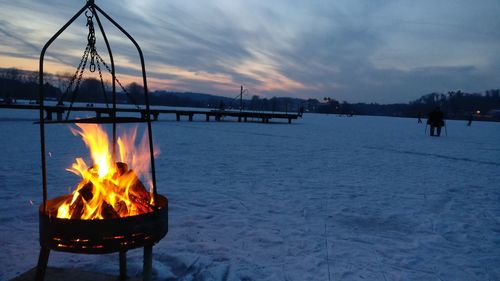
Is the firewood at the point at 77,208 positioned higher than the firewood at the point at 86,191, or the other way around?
the firewood at the point at 86,191

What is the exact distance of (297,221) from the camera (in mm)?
5258

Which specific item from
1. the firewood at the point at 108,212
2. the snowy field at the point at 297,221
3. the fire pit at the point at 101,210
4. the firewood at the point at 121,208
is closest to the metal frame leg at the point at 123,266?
the fire pit at the point at 101,210

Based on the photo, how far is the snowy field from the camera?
150 inches

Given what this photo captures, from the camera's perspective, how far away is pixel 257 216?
541 cm

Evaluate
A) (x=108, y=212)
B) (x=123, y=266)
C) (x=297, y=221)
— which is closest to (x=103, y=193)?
(x=108, y=212)

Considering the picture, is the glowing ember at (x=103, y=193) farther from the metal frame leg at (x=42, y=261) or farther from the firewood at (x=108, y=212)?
the metal frame leg at (x=42, y=261)

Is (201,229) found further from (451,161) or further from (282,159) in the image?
(451,161)

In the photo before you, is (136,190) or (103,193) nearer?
(103,193)

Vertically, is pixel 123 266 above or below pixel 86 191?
below

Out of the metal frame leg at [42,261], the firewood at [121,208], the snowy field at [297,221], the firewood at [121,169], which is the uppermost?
the firewood at [121,169]

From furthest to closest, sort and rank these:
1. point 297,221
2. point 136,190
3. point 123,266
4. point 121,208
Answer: point 297,221, point 123,266, point 136,190, point 121,208

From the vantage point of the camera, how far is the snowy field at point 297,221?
3.80 metres

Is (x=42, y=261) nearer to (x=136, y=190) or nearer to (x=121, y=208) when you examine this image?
(x=121, y=208)

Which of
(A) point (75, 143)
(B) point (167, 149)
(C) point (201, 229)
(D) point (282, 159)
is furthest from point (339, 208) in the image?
(A) point (75, 143)
